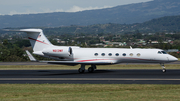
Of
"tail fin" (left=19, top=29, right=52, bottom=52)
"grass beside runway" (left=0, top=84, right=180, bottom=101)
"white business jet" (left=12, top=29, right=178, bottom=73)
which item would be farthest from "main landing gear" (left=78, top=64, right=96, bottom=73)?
"grass beside runway" (left=0, top=84, right=180, bottom=101)

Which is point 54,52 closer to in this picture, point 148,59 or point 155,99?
point 148,59

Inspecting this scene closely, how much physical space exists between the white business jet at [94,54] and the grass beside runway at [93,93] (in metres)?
11.1

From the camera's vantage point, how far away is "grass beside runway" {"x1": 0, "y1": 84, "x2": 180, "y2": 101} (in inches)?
580

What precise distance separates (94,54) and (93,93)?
15.7 metres

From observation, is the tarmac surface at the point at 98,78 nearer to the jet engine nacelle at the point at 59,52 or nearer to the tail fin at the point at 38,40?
the jet engine nacelle at the point at 59,52

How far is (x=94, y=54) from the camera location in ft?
106

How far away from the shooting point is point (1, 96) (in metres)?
16.2

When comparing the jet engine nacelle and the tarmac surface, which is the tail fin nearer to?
the jet engine nacelle

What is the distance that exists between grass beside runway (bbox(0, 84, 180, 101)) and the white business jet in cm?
1110

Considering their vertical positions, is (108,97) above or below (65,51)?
below

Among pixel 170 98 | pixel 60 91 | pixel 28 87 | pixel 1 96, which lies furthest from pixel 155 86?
pixel 1 96

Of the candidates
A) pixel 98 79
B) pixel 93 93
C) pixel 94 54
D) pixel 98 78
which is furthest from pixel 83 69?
pixel 93 93

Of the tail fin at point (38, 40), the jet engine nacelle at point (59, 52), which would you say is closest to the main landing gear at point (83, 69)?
the jet engine nacelle at point (59, 52)

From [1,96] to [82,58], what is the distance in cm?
1710
